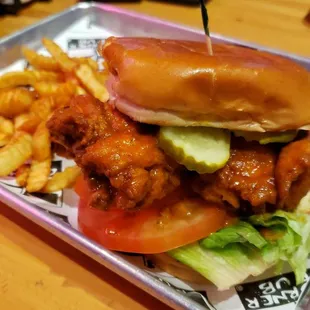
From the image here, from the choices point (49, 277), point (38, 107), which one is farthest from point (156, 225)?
point (38, 107)

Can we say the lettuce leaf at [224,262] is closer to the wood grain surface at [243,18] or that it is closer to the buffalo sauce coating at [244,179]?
the buffalo sauce coating at [244,179]

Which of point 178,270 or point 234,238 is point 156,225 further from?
point 234,238

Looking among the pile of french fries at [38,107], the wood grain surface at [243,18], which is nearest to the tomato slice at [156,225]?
the pile of french fries at [38,107]

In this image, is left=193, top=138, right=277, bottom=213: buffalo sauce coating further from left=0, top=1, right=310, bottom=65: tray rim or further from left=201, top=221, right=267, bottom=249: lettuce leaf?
left=0, top=1, right=310, bottom=65: tray rim

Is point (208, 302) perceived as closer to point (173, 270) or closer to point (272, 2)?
point (173, 270)

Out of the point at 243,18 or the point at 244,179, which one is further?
the point at 243,18

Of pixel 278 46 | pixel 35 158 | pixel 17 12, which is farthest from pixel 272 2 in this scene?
pixel 35 158
